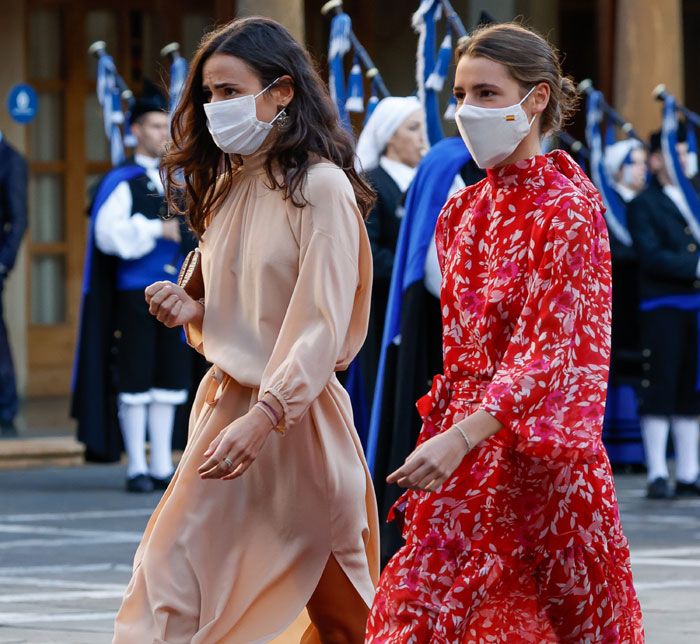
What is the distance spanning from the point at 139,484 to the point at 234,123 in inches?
277

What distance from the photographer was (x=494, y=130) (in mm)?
3920

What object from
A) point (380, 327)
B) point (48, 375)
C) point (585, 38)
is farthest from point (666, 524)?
point (585, 38)

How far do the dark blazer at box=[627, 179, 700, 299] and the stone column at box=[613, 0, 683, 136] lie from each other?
3.86 m

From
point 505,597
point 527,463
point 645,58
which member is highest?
point 645,58

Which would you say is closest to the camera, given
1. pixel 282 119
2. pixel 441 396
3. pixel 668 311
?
pixel 441 396

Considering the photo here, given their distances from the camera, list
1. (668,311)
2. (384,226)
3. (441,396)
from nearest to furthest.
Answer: (441,396) → (384,226) → (668,311)

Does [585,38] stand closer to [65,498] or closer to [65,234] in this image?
[65,234]

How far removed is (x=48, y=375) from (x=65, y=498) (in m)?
6.67

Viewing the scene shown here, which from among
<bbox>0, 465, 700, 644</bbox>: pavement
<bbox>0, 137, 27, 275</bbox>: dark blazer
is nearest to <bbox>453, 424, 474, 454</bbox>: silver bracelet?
<bbox>0, 465, 700, 644</bbox>: pavement

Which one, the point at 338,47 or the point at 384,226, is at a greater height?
the point at 338,47

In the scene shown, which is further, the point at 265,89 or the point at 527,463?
the point at 265,89

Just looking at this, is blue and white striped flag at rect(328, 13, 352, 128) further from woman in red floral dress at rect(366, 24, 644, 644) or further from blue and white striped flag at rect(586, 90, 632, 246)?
woman in red floral dress at rect(366, 24, 644, 644)

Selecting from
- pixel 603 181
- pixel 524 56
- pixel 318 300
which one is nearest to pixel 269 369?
pixel 318 300

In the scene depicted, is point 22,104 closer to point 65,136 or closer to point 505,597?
point 65,136
